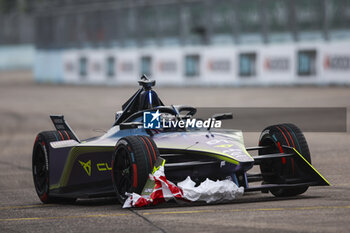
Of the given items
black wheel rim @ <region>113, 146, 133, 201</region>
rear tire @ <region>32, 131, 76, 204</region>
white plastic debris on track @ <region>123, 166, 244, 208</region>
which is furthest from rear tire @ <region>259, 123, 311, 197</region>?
rear tire @ <region>32, 131, 76, 204</region>

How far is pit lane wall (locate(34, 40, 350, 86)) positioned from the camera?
104ft

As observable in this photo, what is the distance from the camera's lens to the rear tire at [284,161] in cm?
977

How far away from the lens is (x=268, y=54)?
1364 inches

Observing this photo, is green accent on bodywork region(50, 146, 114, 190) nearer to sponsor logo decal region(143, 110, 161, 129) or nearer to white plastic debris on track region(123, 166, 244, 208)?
sponsor logo decal region(143, 110, 161, 129)

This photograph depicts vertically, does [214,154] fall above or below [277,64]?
above

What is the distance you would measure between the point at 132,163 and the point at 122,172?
449 mm

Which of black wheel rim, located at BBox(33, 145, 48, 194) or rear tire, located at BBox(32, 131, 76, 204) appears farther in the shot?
black wheel rim, located at BBox(33, 145, 48, 194)

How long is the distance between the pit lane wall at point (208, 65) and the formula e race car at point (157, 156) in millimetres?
20279

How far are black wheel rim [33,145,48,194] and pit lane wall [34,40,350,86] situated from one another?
2001cm

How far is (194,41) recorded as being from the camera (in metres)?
40.8

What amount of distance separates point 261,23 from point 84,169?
90.7 feet

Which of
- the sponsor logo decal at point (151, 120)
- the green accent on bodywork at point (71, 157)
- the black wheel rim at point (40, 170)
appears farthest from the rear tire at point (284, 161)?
the black wheel rim at point (40, 170)

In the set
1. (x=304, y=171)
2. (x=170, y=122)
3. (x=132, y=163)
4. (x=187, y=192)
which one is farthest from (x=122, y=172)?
(x=304, y=171)

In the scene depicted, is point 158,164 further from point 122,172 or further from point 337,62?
point 337,62
